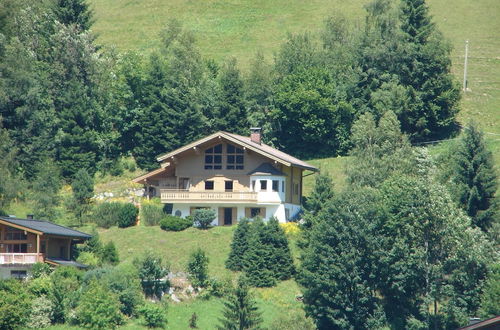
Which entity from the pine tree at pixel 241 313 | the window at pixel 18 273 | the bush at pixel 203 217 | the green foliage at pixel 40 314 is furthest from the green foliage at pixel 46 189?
the pine tree at pixel 241 313

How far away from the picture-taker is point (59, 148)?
89812 mm

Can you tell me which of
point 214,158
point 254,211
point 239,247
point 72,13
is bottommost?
point 239,247

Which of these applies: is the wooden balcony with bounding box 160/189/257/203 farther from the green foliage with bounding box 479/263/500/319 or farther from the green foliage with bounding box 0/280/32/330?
the green foliage with bounding box 479/263/500/319

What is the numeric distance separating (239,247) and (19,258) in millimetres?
13967

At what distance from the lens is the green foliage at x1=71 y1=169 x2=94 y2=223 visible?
7919cm

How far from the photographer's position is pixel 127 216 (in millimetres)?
77125

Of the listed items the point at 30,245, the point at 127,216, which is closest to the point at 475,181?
the point at 127,216

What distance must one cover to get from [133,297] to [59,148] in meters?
31.9

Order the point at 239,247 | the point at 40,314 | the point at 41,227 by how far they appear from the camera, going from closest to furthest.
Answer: the point at 40,314
the point at 41,227
the point at 239,247

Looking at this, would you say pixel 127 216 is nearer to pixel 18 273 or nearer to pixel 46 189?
pixel 46 189

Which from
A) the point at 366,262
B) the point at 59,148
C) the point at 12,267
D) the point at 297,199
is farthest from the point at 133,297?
the point at 59,148

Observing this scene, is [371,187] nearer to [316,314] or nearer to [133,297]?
[316,314]

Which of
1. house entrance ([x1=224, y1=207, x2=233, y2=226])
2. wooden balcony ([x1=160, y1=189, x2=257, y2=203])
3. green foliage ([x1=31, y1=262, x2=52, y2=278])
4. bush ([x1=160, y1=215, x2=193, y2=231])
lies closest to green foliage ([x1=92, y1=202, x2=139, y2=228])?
bush ([x1=160, y1=215, x2=193, y2=231])

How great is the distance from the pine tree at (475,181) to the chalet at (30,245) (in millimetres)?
24507
